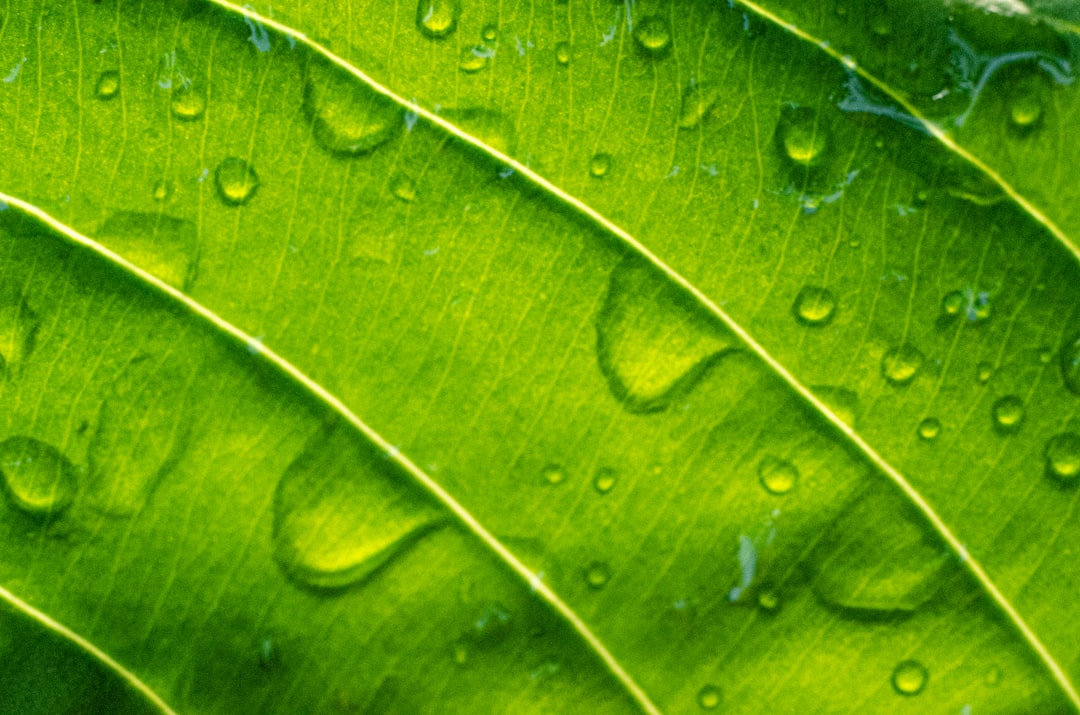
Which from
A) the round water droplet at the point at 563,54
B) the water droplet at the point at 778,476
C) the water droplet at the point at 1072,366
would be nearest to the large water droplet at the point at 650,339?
the water droplet at the point at 778,476

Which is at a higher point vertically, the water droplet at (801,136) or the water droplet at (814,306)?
the water droplet at (801,136)

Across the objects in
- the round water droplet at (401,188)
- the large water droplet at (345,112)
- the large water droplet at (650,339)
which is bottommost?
the large water droplet at (650,339)

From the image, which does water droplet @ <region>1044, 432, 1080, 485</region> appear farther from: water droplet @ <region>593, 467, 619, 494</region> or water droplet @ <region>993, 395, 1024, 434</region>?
water droplet @ <region>593, 467, 619, 494</region>

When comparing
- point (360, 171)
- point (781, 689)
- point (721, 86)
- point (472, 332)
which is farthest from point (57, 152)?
point (781, 689)

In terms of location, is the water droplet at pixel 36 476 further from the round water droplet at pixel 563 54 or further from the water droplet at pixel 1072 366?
the water droplet at pixel 1072 366

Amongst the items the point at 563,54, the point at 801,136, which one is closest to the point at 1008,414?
the point at 801,136

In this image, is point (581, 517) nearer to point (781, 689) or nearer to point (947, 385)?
point (781, 689)

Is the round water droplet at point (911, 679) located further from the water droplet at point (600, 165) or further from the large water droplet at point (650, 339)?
the water droplet at point (600, 165)
